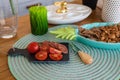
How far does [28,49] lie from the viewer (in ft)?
2.42

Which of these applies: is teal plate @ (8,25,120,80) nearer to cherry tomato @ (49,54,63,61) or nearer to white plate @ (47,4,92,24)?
cherry tomato @ (49,54,63,61)

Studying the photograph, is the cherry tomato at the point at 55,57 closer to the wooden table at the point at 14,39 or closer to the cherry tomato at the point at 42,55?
the cherry tomato at the point at 42,55

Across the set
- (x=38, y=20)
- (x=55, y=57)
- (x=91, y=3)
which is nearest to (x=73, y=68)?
(x=55, y=57)

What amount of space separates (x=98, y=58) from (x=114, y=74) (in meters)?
0.10

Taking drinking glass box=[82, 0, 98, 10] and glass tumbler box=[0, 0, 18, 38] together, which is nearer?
glass tumbler box=[0, 0, 18, 38]

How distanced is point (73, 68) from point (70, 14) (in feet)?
1.29

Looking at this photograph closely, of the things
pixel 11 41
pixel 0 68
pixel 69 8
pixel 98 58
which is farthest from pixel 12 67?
pixel 69 8

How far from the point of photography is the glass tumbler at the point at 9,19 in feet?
2.94

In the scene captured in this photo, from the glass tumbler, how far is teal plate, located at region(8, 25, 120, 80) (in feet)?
0.63

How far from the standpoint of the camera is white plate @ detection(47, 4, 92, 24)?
952mm

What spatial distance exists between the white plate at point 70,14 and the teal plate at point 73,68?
0.70 feet

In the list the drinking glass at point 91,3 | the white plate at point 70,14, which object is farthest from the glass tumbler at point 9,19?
the drinking glass at point 91,3

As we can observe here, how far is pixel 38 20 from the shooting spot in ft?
2.86

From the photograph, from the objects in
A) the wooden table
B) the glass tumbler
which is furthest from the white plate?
the glass tumbler
